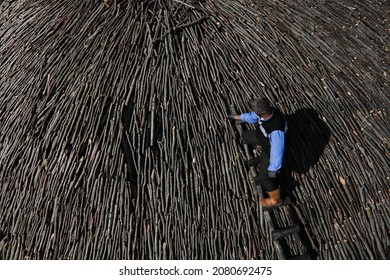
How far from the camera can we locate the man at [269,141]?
3.82 metres

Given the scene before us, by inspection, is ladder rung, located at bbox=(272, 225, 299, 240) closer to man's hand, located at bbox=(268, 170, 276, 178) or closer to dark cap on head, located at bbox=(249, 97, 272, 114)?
man's hand, located at bbox=(268, 170, 276, 178)

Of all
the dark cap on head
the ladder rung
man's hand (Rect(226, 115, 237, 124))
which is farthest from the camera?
man's hand (Rect(226, 115, 237, 124))

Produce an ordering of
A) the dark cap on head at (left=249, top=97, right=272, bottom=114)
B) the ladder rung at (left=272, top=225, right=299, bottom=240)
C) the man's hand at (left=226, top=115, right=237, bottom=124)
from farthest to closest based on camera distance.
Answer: the man's hand at (left=226, top=115, right=237, bottom=124), the ladder rung at (left=272, top=225, right=299, bottom=240), the dark cap on head at (left=249, top=97, right=272, bottom=114)

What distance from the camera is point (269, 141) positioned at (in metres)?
3.92

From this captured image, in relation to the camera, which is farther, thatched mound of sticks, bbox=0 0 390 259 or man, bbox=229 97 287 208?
thatched mound of sticks, bbox=0 0 390 259

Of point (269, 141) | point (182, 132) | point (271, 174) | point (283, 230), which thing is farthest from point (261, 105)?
point (283, 230)

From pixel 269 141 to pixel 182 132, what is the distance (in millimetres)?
812

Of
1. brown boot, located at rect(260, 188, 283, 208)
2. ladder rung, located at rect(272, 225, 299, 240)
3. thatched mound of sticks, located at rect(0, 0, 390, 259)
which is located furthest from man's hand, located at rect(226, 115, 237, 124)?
ladder rung, located at rect(272, 225, 299, 240)

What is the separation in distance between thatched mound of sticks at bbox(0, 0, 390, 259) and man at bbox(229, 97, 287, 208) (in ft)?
0.58

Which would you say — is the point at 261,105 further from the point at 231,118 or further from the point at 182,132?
the point at 182,132

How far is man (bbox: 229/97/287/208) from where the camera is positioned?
3.82 metres

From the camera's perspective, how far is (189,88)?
414 centimetres
